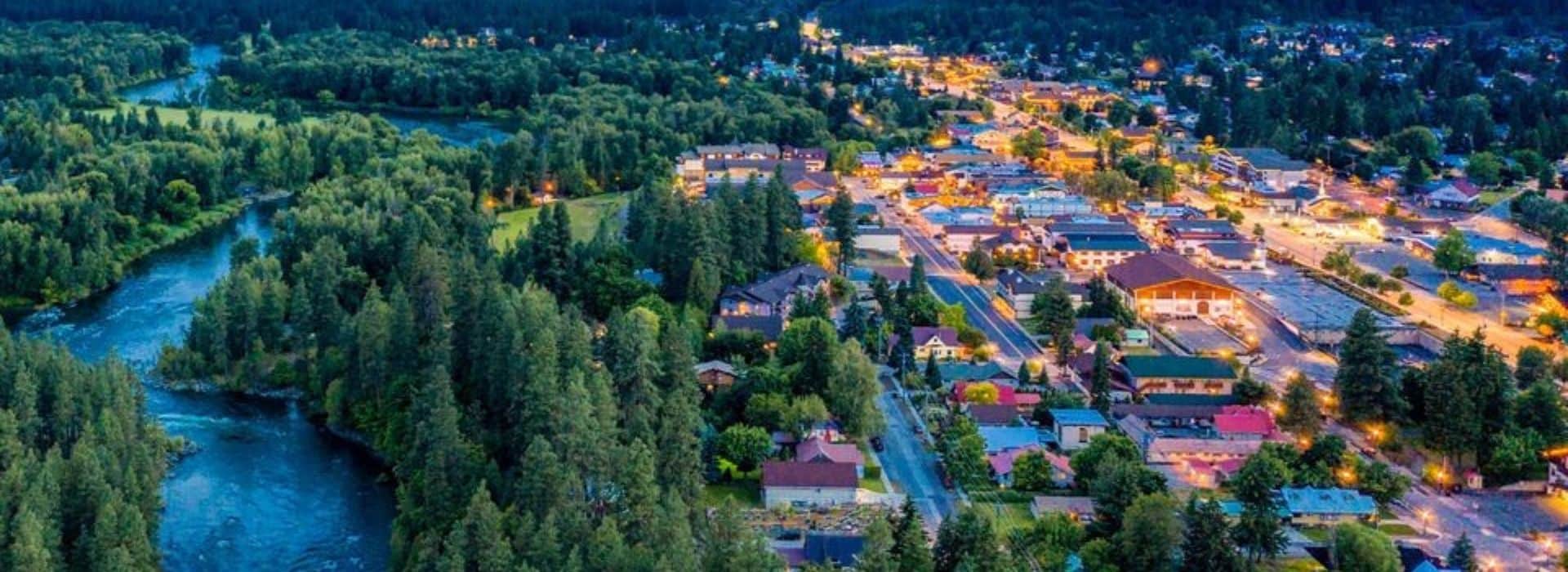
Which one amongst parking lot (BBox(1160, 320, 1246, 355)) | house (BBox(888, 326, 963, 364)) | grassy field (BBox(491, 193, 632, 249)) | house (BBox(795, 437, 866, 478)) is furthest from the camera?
grassy field (BBox(491, 193, 632, 249))

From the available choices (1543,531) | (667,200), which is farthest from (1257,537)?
(667,200)

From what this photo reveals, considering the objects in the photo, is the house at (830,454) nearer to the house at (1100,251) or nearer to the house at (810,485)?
the house at (810,485)

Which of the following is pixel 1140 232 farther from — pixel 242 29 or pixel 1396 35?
pixel 242 29

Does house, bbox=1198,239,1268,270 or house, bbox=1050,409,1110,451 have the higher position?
house, bbox=1050,409,1110,451

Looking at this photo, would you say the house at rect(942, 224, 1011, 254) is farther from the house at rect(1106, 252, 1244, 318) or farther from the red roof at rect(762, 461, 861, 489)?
the red roof at rect(762, 461, 861, 489)

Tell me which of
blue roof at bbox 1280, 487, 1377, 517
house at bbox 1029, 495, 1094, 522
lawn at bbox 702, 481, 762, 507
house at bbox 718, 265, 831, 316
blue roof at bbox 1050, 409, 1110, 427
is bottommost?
house at bbox 718, 265, 831, 316

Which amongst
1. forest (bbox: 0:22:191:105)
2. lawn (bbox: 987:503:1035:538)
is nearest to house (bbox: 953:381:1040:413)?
lawn (bbox: 987:503:1035:538)
